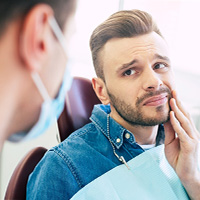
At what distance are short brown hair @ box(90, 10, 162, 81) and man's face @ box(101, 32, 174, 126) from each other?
0.02 m

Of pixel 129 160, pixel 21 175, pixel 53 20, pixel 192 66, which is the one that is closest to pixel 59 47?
pixel 53 20

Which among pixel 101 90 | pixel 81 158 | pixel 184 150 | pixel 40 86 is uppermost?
pixel 40 86

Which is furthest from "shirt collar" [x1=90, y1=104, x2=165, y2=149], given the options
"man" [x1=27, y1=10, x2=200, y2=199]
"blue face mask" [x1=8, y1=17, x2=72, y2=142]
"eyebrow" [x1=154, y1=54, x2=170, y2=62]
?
"blue face mask" [x1=8, y1=17, x2=72, y2=142]

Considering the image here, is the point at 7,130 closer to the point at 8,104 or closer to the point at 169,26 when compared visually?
the point at 8,104

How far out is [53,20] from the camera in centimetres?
34

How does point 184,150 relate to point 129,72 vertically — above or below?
below

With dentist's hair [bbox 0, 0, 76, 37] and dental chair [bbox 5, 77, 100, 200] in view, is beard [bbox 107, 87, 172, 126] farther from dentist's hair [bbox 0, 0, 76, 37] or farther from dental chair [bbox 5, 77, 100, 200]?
dentist's hair [bbox 0, 0, 76, 37]

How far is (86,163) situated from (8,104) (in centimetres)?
63

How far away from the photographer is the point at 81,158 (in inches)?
36.8

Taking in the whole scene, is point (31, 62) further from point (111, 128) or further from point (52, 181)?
point (111, 128)

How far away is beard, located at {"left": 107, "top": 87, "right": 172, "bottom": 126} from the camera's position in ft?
3.16

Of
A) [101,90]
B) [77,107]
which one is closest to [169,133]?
[101,90]

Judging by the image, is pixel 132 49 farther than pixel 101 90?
No

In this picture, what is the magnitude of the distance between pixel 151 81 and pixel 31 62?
0.67 metres
